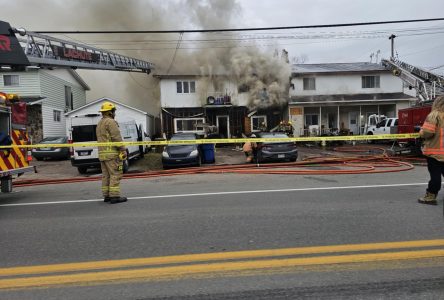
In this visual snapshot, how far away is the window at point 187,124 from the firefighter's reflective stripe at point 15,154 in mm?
21954

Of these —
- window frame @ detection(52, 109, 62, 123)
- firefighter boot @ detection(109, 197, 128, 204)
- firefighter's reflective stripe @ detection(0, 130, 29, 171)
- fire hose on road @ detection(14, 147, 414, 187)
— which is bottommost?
fire hose on road @ detection(14, 147, 414, 187)

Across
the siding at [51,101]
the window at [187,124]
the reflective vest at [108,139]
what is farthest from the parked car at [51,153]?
the reflective vest at [108,139]

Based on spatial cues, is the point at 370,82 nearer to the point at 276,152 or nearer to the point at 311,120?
the point at 311,120

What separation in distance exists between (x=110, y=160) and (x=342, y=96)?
26.2m

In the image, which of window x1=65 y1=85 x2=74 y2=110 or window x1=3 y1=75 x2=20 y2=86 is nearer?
window x1=3 y1=75 x2=20 y2=86

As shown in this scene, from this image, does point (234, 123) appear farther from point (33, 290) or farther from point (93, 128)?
point (33, 290)

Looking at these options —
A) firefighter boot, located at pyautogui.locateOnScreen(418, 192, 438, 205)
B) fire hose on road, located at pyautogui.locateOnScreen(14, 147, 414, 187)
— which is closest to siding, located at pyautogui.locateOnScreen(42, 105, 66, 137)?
fire hose on road, located at pyautogui.locateOnScreen(14, 147, 414, 187)

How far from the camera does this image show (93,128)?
15031 mm

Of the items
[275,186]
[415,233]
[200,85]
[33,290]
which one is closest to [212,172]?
[275,186]

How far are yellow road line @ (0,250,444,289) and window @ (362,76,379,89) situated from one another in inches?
1155

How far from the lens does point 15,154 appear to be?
8016 millimetres

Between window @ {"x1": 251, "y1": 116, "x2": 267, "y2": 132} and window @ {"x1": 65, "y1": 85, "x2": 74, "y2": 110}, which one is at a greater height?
window @ {"x1": 65, "y1": 85, "x2": 74, "y2": 110}

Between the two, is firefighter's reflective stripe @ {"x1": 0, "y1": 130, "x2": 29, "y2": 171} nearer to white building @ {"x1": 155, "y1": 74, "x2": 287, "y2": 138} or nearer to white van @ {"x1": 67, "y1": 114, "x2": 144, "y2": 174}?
white van @ {"x1": 67, "y1": 114, "x2": 144, "y2": 174}

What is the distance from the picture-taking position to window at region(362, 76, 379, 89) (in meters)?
31.5
